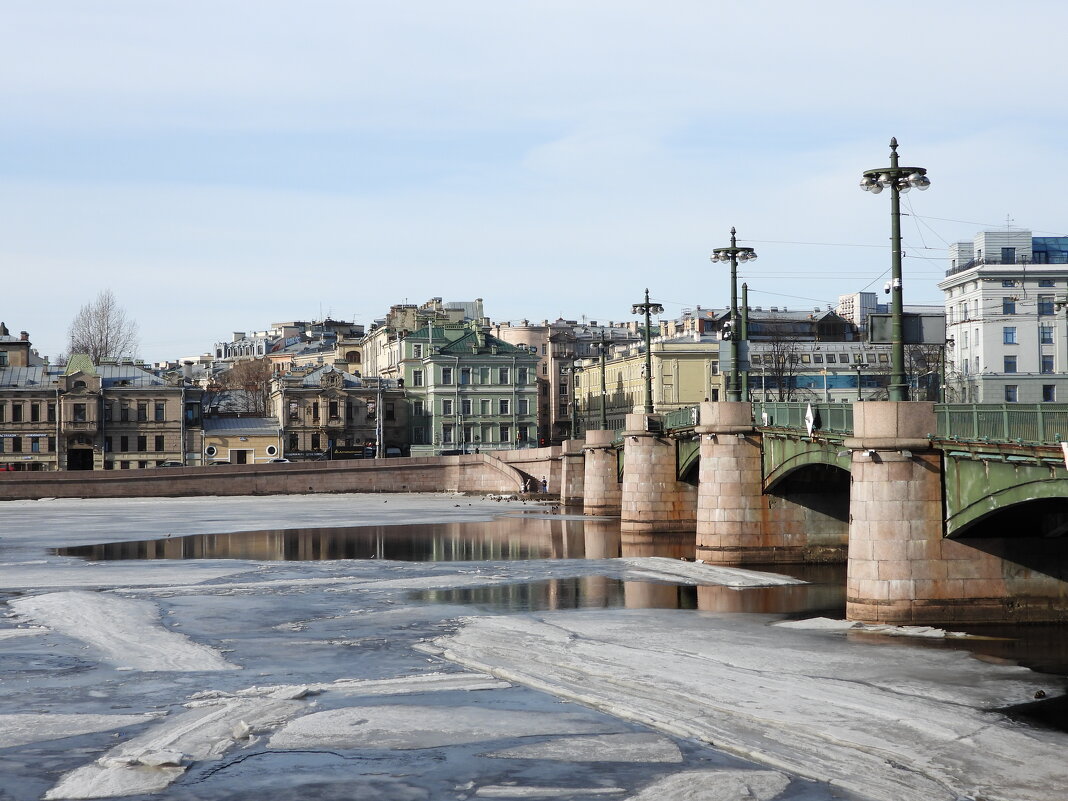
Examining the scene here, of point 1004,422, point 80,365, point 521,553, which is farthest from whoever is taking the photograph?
point 80,365

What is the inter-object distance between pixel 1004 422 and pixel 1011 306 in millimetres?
Answer: 86152

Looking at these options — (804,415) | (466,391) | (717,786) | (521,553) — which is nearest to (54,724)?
(717,786)

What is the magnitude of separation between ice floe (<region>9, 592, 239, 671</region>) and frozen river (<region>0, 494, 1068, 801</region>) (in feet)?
0.31

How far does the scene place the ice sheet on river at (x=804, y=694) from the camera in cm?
1531

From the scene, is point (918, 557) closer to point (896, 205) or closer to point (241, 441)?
point (896, 205)

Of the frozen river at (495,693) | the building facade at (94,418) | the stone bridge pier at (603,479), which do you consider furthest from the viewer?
the building facade at (94,418)

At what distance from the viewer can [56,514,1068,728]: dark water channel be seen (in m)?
24.5

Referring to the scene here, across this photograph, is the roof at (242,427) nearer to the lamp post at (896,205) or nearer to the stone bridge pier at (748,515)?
the stone bridge pier at (748,515)

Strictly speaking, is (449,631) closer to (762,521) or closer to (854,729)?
(854,729)

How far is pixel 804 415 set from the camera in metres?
37.2

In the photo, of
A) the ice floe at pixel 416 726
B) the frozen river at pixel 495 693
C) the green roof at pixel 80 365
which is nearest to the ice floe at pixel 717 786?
the frozen river at pixel 495 693

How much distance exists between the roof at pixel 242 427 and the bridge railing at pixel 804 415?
7693 centimetres

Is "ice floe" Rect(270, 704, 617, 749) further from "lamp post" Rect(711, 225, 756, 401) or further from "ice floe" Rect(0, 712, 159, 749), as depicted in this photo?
"lamp post" Rect(711, 225, 756, 401)

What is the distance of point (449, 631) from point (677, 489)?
2891cm
